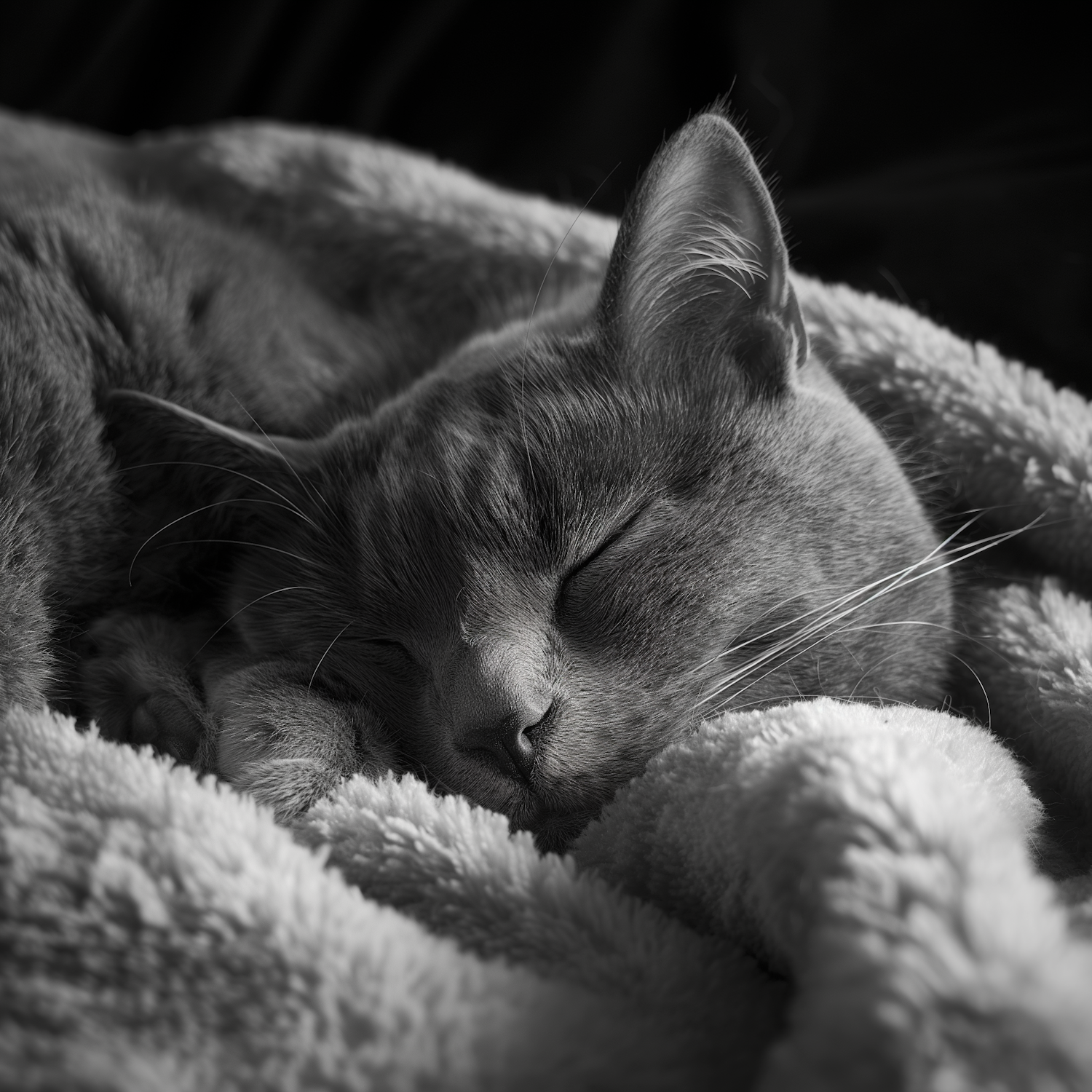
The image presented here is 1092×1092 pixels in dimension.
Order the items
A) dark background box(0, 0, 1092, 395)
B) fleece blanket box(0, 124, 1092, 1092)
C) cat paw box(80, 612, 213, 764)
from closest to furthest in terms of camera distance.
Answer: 1. fleece blanket box(0, 124, 1092, 1092)
2. cat paw box(80, 612, 213, 764)
3. dark background box(0, 0, 1092, 395)

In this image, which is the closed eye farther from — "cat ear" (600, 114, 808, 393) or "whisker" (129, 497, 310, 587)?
"whisker" (129, 497, 310, 587)

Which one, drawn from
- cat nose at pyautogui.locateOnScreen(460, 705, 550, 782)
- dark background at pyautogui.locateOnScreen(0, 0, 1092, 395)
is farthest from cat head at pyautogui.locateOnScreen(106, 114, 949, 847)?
dark background at pyautogui.locateOnScreen(0, 0, 1092, 395)

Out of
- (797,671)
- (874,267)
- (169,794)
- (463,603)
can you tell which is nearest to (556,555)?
(463,603)

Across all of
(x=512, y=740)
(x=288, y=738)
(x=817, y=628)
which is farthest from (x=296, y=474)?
(x=817, y=628)

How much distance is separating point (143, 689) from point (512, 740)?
387mm

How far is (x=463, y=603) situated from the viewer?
0.91 m

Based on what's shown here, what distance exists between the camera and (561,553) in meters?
0.93

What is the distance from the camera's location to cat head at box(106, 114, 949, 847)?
87cm

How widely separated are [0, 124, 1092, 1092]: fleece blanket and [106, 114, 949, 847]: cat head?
92mm

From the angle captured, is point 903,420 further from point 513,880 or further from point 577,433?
point 513,880

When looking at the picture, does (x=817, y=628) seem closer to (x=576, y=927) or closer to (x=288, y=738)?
(x=576, y=927)

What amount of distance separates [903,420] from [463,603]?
1.93 feet

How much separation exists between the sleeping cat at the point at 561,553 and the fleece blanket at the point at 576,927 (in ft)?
0.31

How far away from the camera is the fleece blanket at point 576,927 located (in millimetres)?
500
